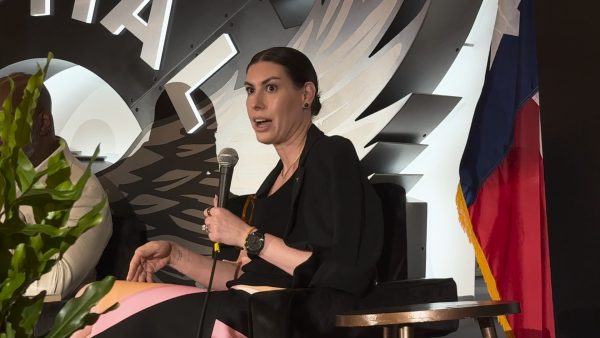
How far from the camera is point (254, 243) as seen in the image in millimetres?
2180

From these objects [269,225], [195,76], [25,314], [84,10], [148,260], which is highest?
[84,10]

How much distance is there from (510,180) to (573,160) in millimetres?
260

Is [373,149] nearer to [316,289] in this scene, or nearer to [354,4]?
[354,4]

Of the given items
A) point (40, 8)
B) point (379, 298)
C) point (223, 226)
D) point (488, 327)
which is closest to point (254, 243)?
point (223, 226)

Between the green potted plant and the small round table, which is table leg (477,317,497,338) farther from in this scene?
the green potted plant

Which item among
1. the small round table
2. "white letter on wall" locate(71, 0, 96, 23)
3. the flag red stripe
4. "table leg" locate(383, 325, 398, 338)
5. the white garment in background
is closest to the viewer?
the small round table

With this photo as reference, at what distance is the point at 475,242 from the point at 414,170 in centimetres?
38

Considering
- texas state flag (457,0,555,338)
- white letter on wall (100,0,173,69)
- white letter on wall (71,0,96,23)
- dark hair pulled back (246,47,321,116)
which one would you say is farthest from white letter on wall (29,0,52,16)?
texas state flag (457,0,555,338)

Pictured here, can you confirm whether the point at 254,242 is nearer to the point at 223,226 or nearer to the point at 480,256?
the point at 223,226

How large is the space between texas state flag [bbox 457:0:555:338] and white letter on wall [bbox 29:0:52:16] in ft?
7.21

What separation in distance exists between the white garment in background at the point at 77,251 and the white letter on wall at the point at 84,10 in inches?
39.6

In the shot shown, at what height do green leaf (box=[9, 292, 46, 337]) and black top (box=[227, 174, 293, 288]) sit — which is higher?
black top (box=[227, 174, 293, 288])

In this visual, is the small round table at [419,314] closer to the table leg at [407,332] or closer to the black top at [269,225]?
the table leg at [407,332]

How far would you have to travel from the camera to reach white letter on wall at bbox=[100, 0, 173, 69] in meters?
3.65
